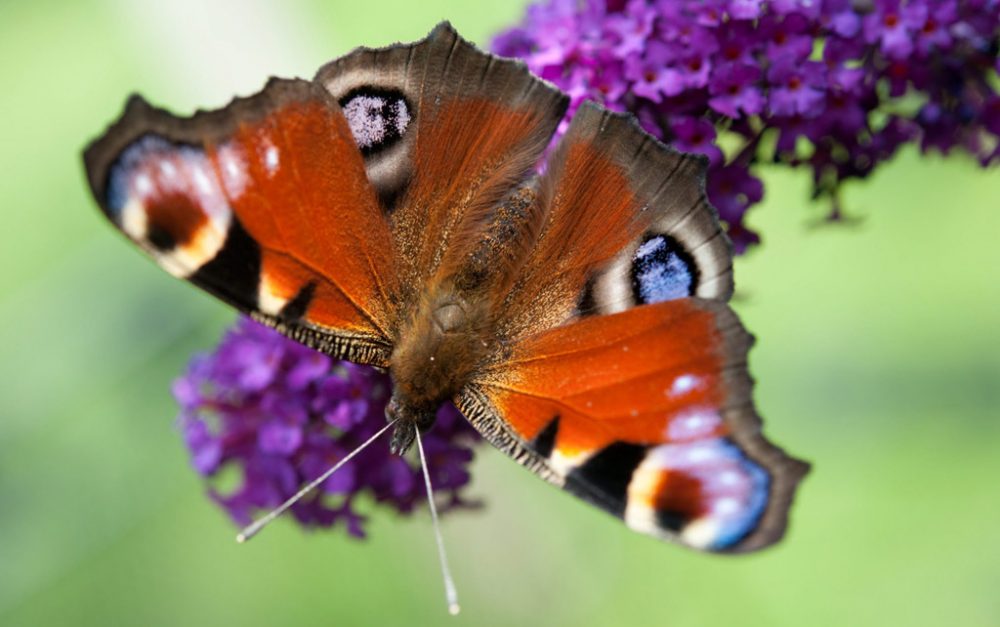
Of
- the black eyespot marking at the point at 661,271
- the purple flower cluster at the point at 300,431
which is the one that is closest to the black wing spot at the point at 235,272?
the purple flower cluster at the point at 300,431

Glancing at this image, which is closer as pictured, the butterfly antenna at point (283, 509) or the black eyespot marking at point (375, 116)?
the butterfly antenna at point (283, 509)

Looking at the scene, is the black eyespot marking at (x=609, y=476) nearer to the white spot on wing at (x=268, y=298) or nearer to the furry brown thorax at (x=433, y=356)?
the furry brown thorax at (x=433, y=356)

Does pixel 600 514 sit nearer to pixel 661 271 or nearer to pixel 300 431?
pixel 300 431

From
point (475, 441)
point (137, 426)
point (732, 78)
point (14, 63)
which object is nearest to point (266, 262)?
point (475, 441)

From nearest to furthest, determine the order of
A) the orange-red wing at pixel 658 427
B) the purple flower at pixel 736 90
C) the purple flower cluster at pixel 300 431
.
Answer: the orange-red wing at pixel 658 427 → the purple flower at pixel 736 90 → the purple flower cluster at pixel 300 431

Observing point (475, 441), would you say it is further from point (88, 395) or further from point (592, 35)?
point (88, 395)

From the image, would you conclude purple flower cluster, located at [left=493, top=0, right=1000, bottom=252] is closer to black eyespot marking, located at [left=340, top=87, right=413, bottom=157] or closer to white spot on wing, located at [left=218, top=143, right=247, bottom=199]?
black eyespot marking, located at [left=340, top=87, right=413, bottom=157]
